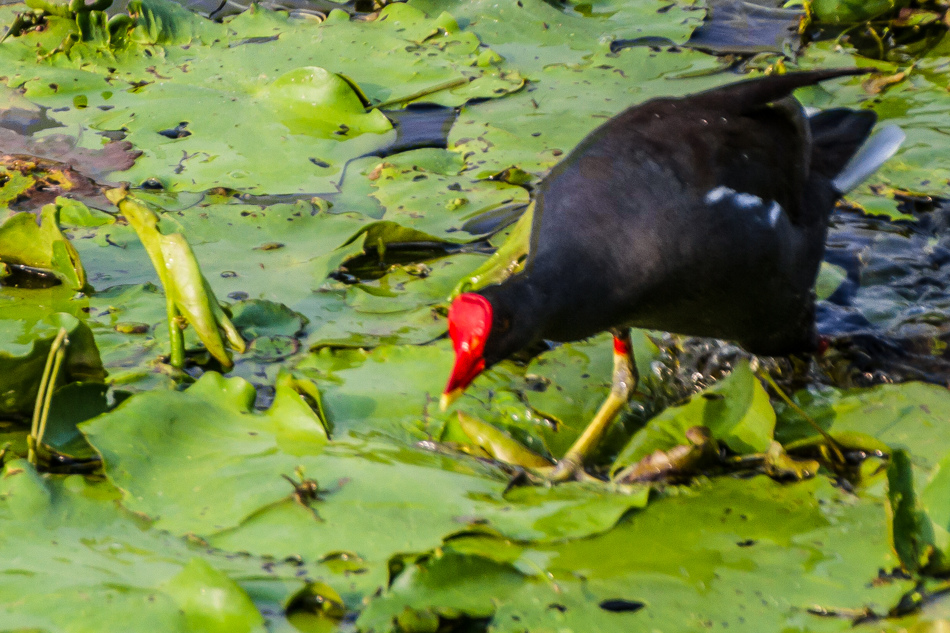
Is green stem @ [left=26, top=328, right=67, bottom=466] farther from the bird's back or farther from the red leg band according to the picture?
the red leg band

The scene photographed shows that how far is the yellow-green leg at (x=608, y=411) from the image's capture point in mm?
2287

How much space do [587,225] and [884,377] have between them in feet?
3.88

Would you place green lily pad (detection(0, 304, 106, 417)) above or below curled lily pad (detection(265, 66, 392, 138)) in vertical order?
below

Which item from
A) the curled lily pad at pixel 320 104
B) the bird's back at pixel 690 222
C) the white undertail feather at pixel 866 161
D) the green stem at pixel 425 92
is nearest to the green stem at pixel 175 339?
the bird's back at pixel 690 222

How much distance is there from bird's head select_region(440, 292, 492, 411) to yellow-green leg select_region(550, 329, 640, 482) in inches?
12.0

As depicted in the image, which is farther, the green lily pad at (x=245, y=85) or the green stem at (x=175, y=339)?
the green lily pad at (x=245, y=85)

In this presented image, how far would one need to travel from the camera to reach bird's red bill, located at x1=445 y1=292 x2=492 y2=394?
2150mm

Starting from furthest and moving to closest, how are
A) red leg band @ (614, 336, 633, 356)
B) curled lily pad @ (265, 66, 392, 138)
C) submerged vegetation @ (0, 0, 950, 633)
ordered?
1. curled lily pad @ (265, 66, 392, 138)
2. red leg band @ (614, 336, 633, 356)
3. submerged vegetation @ (0, 0, 950, 633)

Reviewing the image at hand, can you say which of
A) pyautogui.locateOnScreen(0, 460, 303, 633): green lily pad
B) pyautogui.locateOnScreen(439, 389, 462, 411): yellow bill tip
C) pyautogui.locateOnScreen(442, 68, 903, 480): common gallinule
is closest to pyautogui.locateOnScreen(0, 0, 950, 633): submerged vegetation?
pyautogui.locateOnScreen(0, 460, 303, 633): green lily pad

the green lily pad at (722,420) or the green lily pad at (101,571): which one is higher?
the green lily pad at (722,420)

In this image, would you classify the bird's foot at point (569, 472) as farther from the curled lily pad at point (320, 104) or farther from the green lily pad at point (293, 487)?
the curled lily pad at point (320, 104)

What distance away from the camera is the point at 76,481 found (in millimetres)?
2076

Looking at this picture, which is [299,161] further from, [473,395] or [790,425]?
[790,425]

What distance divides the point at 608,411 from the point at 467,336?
0.54 metres
